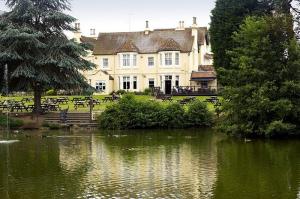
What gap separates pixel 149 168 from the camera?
23.5 m

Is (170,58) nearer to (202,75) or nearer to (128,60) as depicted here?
(202,75)

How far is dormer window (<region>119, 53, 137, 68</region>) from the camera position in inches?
2815

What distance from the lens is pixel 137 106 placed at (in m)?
44.7

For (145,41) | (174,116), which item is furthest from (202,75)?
(174,116)

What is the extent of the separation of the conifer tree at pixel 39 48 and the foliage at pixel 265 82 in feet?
47.1

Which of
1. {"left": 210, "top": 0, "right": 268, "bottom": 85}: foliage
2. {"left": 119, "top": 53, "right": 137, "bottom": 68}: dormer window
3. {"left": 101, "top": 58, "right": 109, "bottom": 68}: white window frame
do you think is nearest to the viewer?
{"left": 210, "top": 0, "right": 268, "bottom": 85}: foliage

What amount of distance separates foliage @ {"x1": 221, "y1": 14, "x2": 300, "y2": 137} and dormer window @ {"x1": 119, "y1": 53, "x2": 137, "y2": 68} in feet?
112

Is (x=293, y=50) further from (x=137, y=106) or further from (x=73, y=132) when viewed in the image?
(x=73, y=132)

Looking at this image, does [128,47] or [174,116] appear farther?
[128,47]

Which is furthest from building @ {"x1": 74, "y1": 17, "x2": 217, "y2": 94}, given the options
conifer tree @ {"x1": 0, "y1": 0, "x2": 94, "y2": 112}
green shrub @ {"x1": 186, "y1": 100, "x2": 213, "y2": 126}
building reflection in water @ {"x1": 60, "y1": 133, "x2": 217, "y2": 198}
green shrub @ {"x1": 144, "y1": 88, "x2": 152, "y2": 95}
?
building reflection in water @ {"x1": 60, "y1": 133, "x2": 217, "y2": 198}

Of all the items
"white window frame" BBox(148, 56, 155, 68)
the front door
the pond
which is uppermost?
"white window frame" BBox(148, 56, 155, 68)

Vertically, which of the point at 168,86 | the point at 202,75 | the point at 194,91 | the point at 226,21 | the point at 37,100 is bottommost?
the point at 37,100

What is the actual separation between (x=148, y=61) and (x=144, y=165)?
47.8 metres

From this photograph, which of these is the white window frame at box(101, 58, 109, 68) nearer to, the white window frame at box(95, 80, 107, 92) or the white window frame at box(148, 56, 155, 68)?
the white window frame at box(95, 80, 107, 92)
